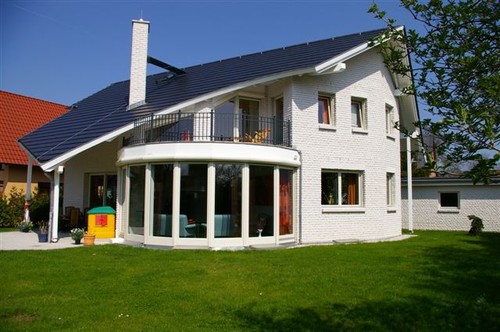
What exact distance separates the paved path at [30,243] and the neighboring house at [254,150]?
1321mm

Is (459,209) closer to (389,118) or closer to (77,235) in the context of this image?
(389,118)

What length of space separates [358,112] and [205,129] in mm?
6315

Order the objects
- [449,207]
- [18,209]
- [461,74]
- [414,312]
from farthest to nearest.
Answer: [449,207]
[18,209]
[414,312]
[461,74]

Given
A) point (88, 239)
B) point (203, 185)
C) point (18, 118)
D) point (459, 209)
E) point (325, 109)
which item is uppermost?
point (18, 118)

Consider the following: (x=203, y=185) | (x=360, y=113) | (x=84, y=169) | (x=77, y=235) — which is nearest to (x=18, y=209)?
(x=84, y=169)

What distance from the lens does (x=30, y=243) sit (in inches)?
565

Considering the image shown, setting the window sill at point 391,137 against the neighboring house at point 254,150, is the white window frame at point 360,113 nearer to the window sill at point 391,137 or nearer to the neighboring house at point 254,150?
the neighboring house at point 254,150

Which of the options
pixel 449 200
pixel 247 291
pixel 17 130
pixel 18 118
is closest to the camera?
pixel 247 291

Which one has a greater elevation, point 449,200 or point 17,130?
point 17,130

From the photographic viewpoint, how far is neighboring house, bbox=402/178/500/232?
22.4 meters

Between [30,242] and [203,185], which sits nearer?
[203,185]

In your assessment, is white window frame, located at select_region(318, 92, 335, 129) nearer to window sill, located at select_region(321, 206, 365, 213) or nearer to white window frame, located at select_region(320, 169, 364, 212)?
white window frame, located at select_region(320, 169, 364, 212)

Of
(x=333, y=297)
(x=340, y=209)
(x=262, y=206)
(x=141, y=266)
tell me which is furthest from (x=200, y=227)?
(x=333, y=297)

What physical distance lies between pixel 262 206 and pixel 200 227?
1.97 meters
